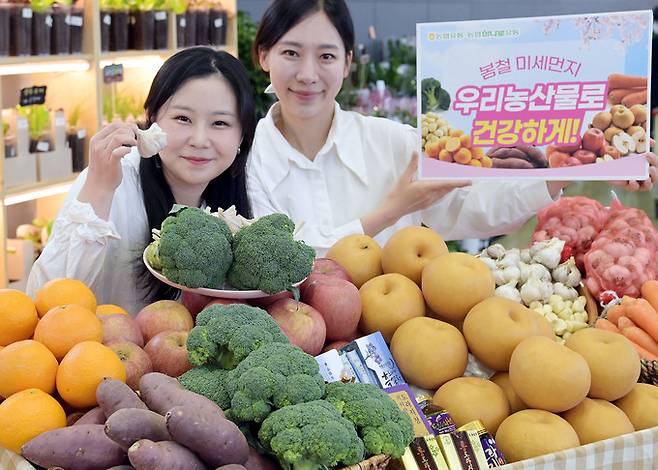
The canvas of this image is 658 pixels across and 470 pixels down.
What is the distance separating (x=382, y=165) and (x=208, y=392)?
5.44ft

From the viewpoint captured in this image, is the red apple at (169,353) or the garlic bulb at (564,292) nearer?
the red apple at (169,353)

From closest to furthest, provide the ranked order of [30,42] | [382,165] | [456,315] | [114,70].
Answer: [456,315], [382,165], [30,42], [114,70]

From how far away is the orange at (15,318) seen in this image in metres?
1.47

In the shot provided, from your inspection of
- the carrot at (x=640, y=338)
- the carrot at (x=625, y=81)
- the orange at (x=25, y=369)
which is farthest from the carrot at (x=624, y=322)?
the orange at (x=25, y=369)

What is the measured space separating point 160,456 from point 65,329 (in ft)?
1.44

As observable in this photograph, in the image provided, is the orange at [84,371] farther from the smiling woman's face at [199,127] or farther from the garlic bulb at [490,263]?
the garlic bulb at [490,263]

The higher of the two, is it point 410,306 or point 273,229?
point 273,229

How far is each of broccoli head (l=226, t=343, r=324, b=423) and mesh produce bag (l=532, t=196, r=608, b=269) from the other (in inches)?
47.9

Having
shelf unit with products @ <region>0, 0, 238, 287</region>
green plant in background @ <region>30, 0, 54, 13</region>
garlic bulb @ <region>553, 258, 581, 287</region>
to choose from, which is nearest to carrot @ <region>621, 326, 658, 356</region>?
garlic bulb @ <region>553, 258, 581, 287</region>

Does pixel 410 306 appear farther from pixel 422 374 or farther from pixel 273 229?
pixel 273 229

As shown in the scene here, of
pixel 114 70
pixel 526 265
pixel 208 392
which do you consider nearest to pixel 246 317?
pixel 208 392

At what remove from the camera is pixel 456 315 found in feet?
5.56

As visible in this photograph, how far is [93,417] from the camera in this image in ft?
4.30

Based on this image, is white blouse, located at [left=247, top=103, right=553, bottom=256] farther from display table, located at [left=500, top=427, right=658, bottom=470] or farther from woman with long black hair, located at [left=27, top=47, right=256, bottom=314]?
display table, located at [left=500, top=427, right=658, bottom=470]
